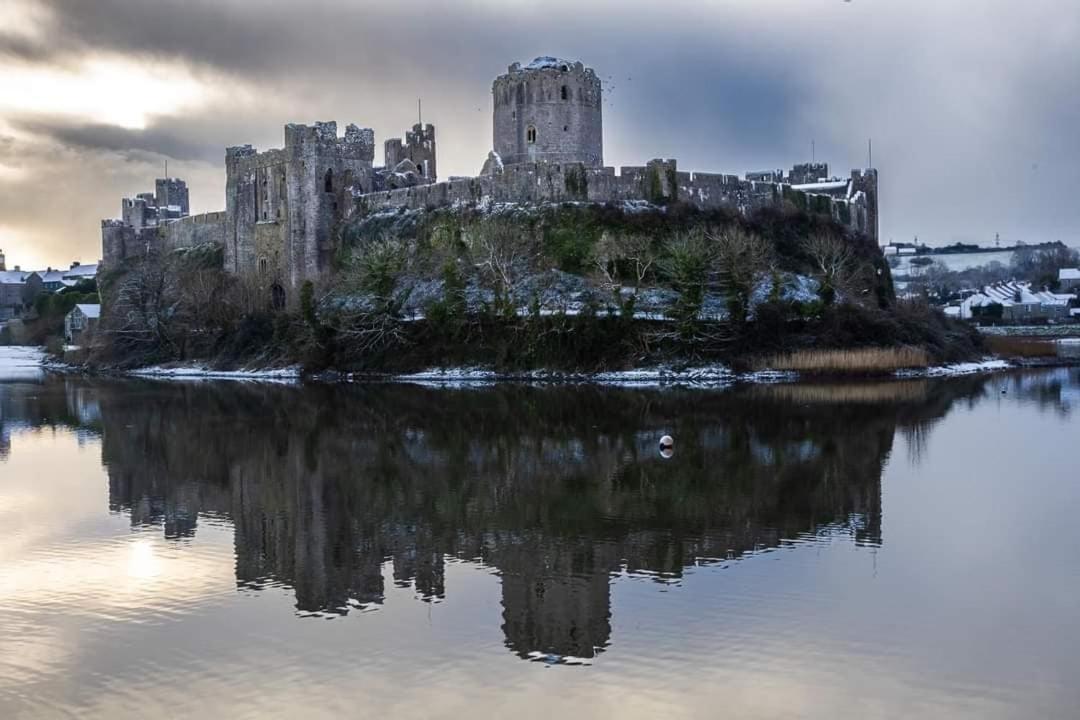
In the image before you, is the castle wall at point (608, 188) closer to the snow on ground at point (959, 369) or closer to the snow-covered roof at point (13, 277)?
the snow on ground at point (959, 369)

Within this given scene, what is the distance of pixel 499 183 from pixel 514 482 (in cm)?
3332

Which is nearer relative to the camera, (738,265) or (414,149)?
(738,265)

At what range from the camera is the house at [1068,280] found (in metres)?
114

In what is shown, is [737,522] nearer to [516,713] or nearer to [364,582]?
[364,582]

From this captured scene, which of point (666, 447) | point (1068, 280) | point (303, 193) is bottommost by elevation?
point (666, 447)

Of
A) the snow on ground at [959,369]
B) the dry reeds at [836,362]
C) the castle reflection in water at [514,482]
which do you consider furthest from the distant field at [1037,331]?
the castle reflection in water at [514,482]

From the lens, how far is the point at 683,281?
43.5 metres

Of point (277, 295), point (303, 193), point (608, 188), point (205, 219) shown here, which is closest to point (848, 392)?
point (608, 188)

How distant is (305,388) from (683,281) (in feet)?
46.9

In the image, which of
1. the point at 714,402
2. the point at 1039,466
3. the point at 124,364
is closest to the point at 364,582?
the point at 1039,466

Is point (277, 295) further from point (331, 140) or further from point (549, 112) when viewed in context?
point (549, 112)

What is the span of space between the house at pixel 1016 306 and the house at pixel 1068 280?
38.3ft

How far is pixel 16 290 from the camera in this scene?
12344 cm

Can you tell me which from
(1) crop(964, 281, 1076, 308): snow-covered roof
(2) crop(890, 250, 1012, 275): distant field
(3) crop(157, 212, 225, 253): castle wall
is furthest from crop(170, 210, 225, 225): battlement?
(2) crop(890, 250, 1012, 275): distant field
